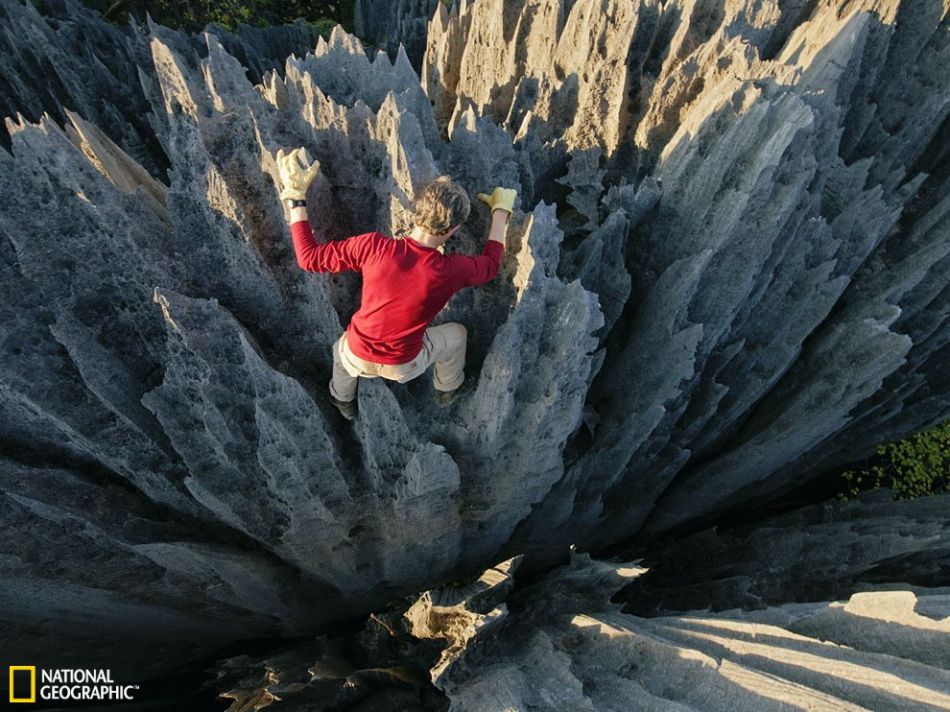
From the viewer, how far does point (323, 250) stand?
5680 mm

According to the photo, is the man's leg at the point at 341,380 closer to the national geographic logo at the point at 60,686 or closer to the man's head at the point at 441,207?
the man's head at the point at 441,207

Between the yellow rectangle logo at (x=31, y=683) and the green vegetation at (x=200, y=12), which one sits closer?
the yellow rectangle logo at (x=31, y=683)

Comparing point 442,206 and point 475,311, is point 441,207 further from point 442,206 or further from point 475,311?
point 475,311

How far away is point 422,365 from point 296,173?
7.53 feet

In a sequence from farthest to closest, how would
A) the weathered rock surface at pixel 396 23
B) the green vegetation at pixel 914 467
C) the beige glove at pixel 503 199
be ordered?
1. the weathered rock surface at pixel 396 23
2. the green vegetation at pixel 914 467
3. the beige glove at pixel 503 199

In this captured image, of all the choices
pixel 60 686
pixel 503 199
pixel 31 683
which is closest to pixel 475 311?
pixel 503 199

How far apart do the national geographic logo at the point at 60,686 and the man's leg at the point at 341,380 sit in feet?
18.6

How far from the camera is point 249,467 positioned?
714cm

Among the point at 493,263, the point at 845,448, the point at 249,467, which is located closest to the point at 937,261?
the point at 845,448

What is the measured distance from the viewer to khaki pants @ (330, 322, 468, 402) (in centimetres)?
620

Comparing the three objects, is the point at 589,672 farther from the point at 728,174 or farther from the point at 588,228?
the point at 728,174

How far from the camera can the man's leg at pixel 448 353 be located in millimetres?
6465

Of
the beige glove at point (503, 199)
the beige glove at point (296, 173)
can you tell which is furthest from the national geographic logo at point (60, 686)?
the beige glove at point (503, 199)

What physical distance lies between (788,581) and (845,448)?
3.53m
